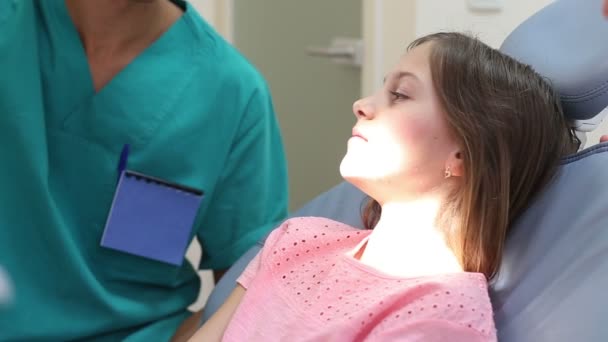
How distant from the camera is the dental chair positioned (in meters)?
0.93

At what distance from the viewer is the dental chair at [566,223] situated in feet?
3.07

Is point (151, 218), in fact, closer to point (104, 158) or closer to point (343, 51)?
point (104, 158)

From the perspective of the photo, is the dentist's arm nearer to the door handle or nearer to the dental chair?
the dental chair

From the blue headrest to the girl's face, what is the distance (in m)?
0.19

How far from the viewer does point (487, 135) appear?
991 millimetres

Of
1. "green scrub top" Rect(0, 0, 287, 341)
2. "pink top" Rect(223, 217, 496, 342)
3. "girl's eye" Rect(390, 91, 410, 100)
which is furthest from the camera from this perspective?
"green scrub top" Rect(0, 0, 287, 341)

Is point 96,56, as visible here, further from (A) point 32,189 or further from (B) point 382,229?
(B) point 382,229

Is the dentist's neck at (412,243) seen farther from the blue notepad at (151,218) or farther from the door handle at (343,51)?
the door handle at (343,51)

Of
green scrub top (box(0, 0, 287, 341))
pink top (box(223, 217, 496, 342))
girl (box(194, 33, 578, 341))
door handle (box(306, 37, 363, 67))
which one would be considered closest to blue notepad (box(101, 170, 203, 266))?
green scrub top (box(0, 0, 287, 341))

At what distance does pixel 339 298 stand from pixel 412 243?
0.11 meters

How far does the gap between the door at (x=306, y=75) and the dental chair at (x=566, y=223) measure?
137 cm

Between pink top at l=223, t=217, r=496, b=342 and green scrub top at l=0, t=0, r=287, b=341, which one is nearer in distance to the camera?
pink top at l=223, t=217, r=496, b=342

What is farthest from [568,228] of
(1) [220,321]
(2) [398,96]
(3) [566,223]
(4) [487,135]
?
(1) [220,321]

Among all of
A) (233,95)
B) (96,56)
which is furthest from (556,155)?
(96,56)
